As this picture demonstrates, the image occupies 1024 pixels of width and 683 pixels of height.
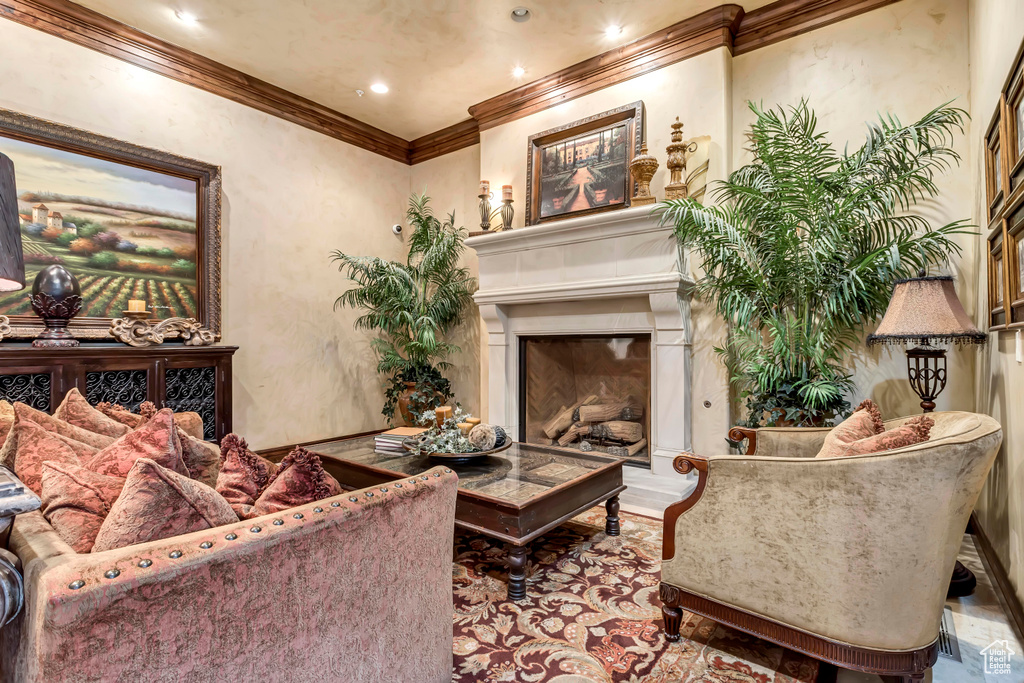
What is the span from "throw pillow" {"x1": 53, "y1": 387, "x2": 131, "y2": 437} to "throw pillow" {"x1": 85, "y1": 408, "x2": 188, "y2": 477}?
0.55 metres

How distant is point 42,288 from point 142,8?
1899mm

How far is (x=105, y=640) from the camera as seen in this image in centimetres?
70

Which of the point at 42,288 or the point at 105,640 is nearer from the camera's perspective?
the point at 105,640

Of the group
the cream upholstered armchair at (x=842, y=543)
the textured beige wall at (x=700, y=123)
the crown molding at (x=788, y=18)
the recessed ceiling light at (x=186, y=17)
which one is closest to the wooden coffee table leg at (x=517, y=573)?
the cream upholstered armchair at (x=842, y=543)

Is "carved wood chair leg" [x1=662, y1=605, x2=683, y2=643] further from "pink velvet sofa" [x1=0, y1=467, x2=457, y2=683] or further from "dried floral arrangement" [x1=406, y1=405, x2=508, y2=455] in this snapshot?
"dried floral arrangement" [x1=406, y1=405, x2=508, y2=455]

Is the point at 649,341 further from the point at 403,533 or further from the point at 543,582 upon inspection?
the point at 403,533

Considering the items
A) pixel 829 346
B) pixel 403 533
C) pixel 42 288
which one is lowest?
pixel 403 533


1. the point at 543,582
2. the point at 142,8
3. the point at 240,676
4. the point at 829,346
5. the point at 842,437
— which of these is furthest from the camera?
the point at 142,8

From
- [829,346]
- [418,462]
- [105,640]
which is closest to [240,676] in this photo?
[105,640]

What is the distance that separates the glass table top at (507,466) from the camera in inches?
82.4

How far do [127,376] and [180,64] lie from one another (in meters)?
2.35

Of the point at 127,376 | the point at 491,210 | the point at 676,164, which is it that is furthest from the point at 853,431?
the point at 127,376

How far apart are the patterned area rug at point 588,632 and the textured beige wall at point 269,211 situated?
2662mm

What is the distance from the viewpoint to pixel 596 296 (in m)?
3.57
